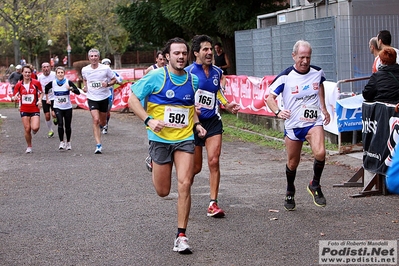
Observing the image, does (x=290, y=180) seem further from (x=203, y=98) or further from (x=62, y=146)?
(x=62, y=146)

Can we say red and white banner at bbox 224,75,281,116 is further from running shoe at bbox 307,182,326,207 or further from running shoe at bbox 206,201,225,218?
running shoe at bbox 206,201,225,218

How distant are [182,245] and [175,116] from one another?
4.08ft

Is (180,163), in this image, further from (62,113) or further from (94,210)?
(62,113)

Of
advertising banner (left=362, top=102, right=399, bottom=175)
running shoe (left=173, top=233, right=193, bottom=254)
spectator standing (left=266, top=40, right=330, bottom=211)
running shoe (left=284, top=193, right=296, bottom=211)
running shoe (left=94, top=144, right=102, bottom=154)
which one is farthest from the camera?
running shoe (left=94, top=144, right=102, bottom=154)

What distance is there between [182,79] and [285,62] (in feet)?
38.8

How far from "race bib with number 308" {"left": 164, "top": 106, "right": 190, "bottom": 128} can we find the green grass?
6912mm

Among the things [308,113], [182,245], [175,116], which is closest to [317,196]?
[308,113]

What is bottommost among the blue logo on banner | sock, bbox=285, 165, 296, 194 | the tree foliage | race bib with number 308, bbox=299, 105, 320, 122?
Result: sock, bbox=285, 165, 296, 194

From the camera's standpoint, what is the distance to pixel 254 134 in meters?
17.6

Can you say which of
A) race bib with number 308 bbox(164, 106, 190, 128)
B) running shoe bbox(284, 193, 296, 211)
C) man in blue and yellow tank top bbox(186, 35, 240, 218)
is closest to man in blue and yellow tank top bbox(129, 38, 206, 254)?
race bib with number 308 bbox(164, 106, 190, 128)

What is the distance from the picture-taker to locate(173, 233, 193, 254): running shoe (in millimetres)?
6848

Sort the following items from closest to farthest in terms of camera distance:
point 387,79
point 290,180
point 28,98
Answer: point 290,180 → point 387,79 → point 28,98

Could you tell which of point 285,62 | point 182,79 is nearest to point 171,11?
point 285,62

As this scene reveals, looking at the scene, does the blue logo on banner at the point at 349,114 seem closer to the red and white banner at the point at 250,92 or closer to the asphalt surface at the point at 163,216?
the asphalt surface at the point at 163,216
